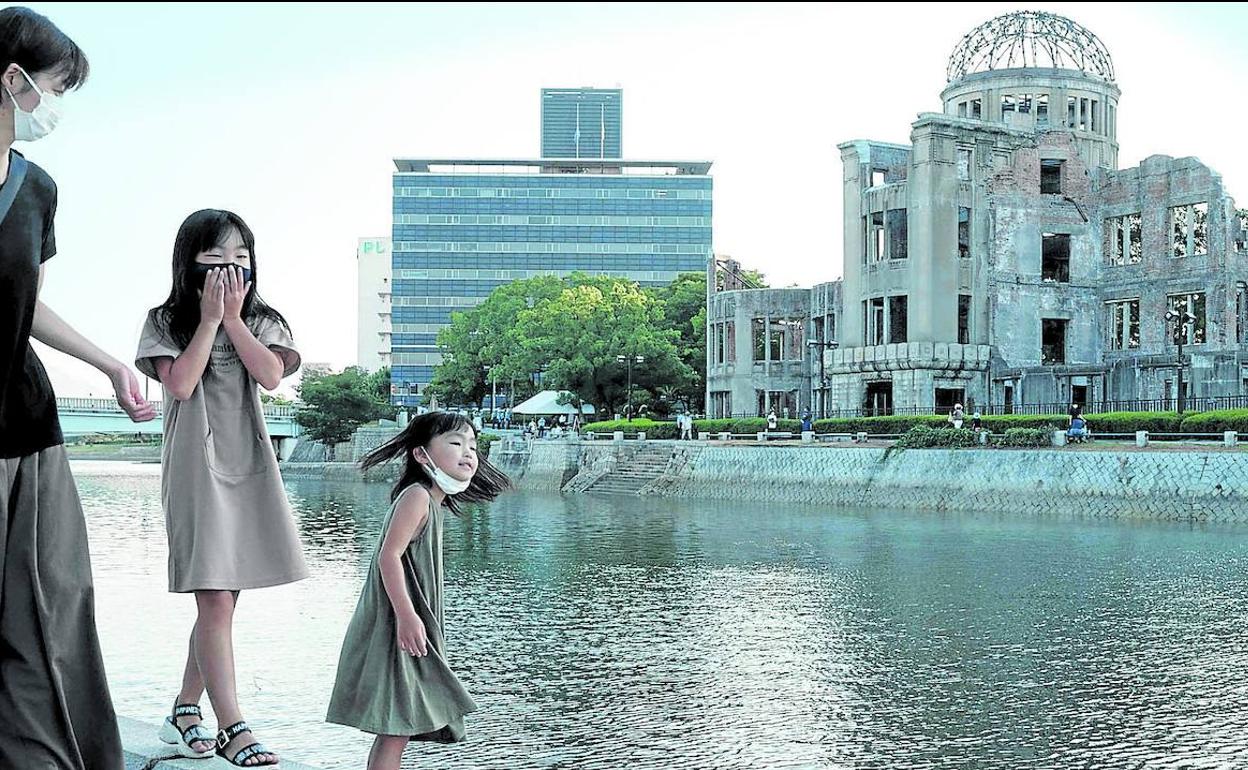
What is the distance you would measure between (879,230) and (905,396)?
22.9ft

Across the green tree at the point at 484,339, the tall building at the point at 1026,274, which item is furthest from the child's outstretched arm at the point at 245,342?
the green tree at the point at 484,339

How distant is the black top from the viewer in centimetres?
428

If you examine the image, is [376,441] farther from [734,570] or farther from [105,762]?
[105,762]

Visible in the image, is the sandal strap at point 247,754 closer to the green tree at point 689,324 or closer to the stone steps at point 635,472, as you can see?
the stone steps at point 635,472

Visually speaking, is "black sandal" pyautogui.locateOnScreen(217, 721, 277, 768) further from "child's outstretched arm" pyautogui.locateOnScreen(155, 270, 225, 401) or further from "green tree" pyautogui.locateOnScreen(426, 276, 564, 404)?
"green tree" pyautogui.locateOnScreen(426, 276, 564, 404)

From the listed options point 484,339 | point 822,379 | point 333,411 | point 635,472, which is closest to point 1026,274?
point 822,379

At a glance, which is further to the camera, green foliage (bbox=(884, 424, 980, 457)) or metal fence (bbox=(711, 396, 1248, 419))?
metal fence (bbox=(711, 396, 1248, 419))

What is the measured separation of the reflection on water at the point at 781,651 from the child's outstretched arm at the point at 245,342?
10.9ft

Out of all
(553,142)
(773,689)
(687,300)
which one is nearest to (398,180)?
(553,142)

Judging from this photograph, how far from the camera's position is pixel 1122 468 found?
34.5m

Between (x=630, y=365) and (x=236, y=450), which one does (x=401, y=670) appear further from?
(x=630, y=365)

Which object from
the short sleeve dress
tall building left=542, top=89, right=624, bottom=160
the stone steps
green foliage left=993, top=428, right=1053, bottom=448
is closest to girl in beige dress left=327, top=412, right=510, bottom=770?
the short sleeve dress

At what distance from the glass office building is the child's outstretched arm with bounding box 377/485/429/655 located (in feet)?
400

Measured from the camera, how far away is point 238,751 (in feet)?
19.2
